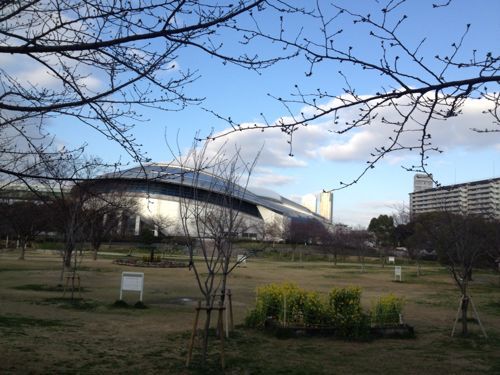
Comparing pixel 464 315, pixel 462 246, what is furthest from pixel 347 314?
pixel 462 246

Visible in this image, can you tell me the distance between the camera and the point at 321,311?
1120cm

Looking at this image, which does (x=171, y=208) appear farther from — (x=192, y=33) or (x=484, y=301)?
(x=192, y=33)

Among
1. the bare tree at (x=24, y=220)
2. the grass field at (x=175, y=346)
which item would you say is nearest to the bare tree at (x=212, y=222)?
the grass field at (x=175, y=346)

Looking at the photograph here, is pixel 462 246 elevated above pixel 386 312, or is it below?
above

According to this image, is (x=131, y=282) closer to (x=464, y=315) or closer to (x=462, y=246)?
(x=464, y=315)

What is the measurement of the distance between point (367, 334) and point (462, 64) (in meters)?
7.91

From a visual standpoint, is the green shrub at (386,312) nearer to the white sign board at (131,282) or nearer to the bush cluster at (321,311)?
the bush cluster at (321,311)

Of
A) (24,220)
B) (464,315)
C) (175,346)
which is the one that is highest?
(24,220)

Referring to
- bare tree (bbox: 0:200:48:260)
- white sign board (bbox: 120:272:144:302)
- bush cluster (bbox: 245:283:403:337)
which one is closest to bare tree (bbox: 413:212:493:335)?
bush cluster (bbox: 245:283:403:337)

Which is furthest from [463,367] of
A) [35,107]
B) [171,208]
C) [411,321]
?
[171,208]

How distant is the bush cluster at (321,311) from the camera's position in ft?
35.8

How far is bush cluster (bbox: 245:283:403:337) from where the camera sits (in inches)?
430

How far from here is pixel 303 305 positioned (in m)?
11.2

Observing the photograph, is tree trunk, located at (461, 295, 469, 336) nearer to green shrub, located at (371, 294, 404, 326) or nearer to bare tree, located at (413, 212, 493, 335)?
bare tree, located at (413, 212, 493, 335)
